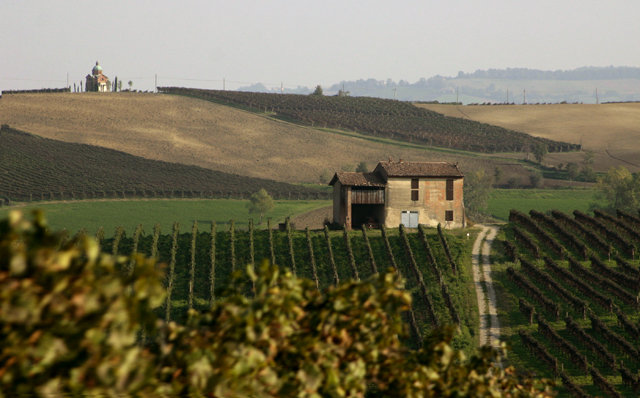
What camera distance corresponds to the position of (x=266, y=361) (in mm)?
7773

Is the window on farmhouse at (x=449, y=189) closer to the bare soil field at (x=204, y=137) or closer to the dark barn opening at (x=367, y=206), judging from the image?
the dark barn opening at (x=367, y=206)

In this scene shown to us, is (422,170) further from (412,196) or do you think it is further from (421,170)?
(412,196)

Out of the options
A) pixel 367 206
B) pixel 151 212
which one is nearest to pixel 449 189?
pixel 367 206

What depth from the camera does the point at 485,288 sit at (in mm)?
46156

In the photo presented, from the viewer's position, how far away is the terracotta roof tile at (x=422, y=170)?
2228 inches

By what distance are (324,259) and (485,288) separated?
12638 mm

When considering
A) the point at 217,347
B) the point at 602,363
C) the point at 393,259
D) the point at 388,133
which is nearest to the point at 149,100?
the point at 388,133

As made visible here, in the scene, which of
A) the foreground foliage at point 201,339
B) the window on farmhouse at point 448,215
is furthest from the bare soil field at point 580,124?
the foreground foliage at point 201,339

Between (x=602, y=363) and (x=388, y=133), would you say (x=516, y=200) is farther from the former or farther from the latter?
(x=602, y=363)

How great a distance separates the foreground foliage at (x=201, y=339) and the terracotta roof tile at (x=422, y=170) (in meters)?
45.7

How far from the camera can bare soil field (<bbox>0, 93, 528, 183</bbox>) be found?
120 m

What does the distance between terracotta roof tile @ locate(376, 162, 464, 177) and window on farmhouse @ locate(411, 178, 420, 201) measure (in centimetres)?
58

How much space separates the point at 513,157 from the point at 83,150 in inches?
3257

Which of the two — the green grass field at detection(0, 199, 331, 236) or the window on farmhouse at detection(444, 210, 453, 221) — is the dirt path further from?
the green grass field at detection(0, 199, 331, 236)
